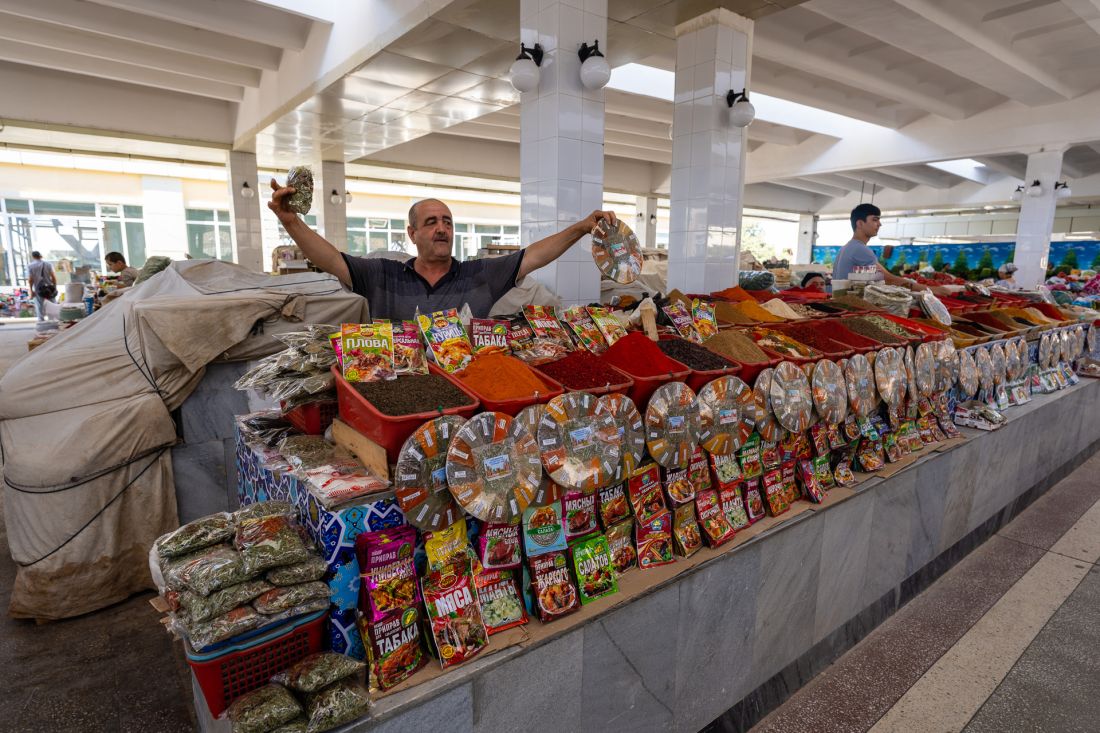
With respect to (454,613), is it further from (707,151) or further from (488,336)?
(707,151)

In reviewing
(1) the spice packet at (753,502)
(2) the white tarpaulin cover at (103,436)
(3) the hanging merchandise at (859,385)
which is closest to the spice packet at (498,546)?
(1) the spice packet at (753,502)

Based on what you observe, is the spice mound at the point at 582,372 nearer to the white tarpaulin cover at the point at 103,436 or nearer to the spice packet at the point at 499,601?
the spice packet at the point at 499,601

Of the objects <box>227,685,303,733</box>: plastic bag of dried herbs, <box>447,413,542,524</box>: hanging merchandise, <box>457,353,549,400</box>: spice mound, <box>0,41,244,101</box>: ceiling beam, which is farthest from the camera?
<box>0,41,244,101</box>: ceiling beam

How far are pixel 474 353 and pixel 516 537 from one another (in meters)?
0.60

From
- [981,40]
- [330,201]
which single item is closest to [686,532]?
[981,40]

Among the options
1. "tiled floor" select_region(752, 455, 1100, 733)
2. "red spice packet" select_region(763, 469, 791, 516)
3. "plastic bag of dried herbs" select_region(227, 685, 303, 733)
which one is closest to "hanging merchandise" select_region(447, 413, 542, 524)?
"plastic bag of dried herbs" select_region(227, 685, 303, 733)

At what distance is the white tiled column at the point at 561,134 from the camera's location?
3.45m

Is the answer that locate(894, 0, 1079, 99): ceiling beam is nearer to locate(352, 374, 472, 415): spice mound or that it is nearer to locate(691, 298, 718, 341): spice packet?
locate(691, 298, 718, 341): spice packet

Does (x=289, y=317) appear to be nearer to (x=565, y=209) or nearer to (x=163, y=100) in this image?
(x=565, y=209)

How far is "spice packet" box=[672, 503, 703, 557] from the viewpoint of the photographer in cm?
162

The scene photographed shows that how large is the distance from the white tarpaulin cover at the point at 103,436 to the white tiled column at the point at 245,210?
8378 mm

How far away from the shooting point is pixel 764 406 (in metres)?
1.83

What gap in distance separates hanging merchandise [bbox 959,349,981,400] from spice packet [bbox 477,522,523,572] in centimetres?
248

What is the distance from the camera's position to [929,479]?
246cm
